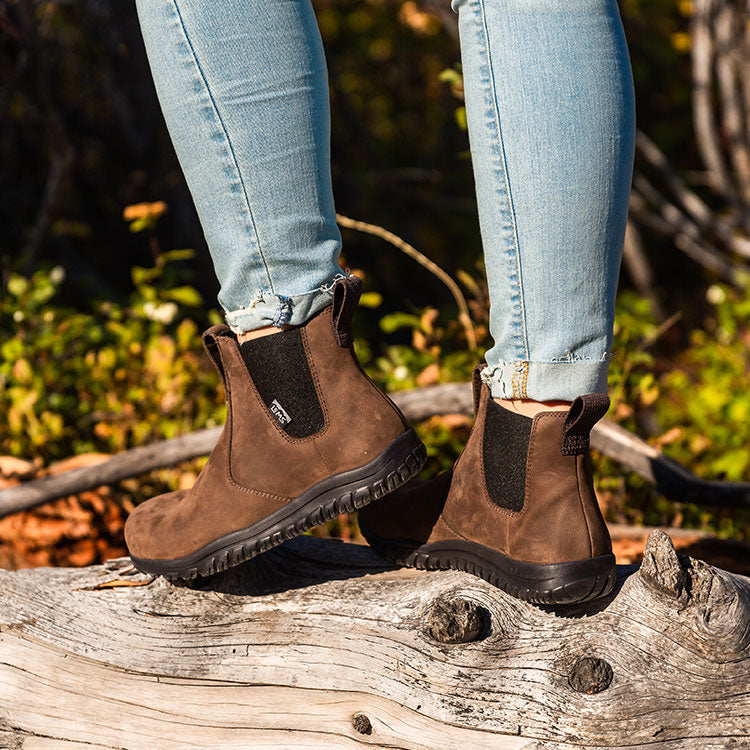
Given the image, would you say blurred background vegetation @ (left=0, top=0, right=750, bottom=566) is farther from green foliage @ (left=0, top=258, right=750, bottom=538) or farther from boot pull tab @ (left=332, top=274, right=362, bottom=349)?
boot pull tab @ (left=332, top=274, right=362, bottom=349)

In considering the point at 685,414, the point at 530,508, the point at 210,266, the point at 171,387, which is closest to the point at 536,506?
the point at 530,508

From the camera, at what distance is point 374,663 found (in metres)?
1.50

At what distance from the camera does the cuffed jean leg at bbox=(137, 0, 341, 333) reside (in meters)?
1.29

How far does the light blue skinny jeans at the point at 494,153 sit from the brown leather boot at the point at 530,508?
7cm

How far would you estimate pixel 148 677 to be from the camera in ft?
5.16

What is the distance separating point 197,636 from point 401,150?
5182 mm


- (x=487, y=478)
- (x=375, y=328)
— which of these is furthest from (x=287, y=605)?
(x=375, y=328)

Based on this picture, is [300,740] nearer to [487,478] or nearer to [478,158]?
[487,478]

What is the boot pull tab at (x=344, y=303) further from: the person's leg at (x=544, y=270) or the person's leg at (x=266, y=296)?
the person's leg at (x=544, y=270)

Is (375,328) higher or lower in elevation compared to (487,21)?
lower

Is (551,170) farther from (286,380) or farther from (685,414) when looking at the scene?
(685,414)

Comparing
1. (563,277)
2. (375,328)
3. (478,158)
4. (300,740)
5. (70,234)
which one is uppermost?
(478,158)

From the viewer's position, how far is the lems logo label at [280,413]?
149cm

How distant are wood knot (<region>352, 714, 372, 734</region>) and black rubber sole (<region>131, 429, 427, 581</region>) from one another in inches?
13.0
